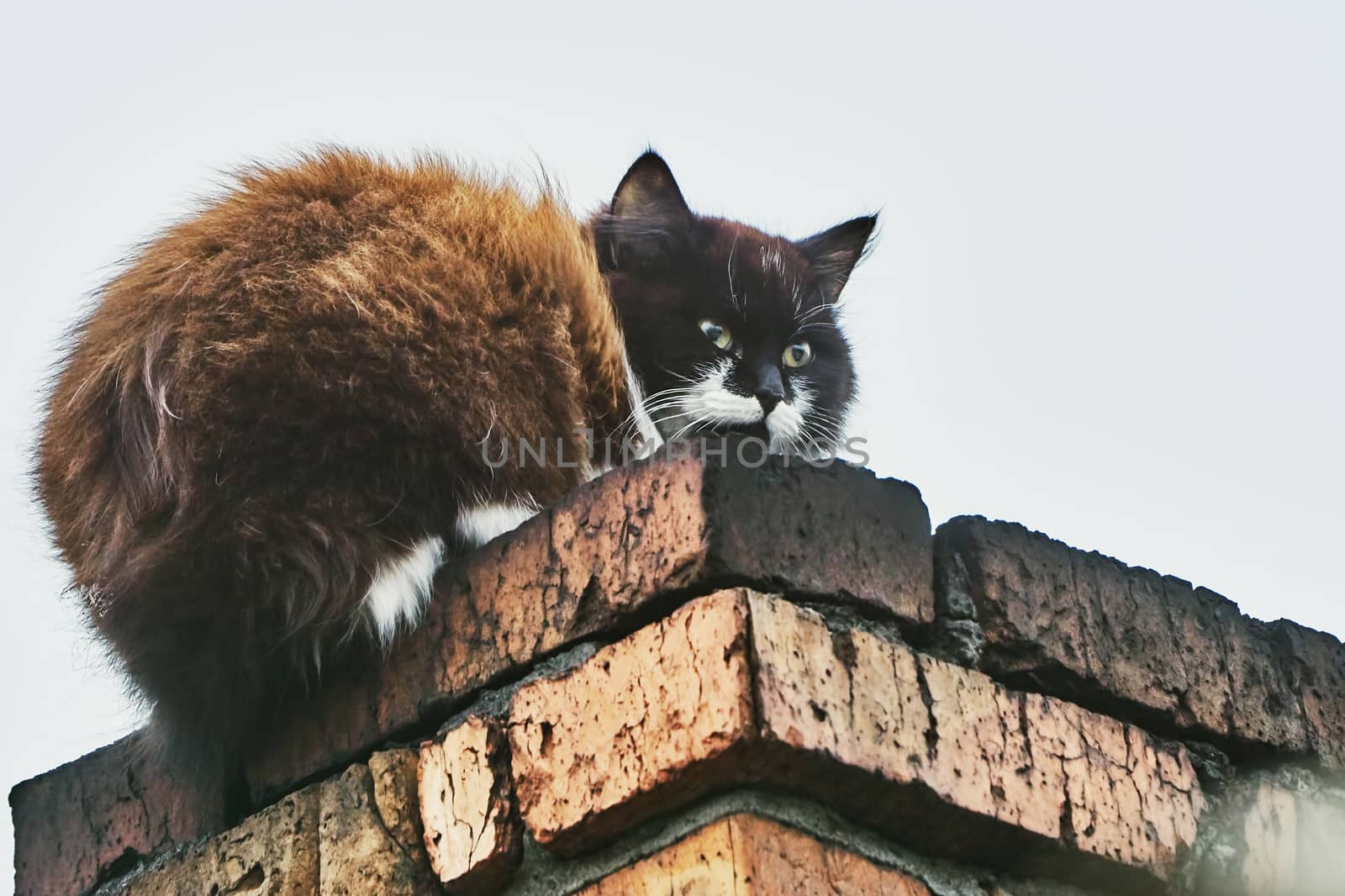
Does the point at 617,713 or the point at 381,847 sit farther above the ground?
the point at 617,713

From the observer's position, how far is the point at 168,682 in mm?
2287

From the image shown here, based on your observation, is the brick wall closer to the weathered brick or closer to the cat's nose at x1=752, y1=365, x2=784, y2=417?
the weathered brick

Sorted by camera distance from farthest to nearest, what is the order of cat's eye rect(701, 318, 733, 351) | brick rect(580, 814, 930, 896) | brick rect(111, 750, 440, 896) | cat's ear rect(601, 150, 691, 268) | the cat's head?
cat's ear rect(601, 150, 691, 268) < cat's eye rect(701, 318, 733, 351) < the cat's head < brick rect(111, 750, 440, 896) < brick rect(580, 814, 930, 896)

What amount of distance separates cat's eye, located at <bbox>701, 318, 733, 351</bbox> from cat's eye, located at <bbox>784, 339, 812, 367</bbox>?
190mm

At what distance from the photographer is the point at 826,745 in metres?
1.84

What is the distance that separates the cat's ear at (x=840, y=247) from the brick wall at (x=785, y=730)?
2007mm

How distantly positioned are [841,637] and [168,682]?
1.02 meters

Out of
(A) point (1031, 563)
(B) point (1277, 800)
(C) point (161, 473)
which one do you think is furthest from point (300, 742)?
(B) point (1277, 800)

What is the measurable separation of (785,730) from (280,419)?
944 millimetres

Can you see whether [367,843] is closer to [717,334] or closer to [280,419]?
[280,419]

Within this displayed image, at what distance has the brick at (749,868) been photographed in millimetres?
1749

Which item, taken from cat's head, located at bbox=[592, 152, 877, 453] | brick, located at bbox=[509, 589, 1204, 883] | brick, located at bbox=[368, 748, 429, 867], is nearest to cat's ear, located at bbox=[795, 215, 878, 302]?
cat's head, located at bbox=[592, 152, 877, 453]

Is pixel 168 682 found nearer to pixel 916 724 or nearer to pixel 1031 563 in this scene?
pixel 916 724

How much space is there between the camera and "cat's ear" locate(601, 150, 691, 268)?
12.1 feet
